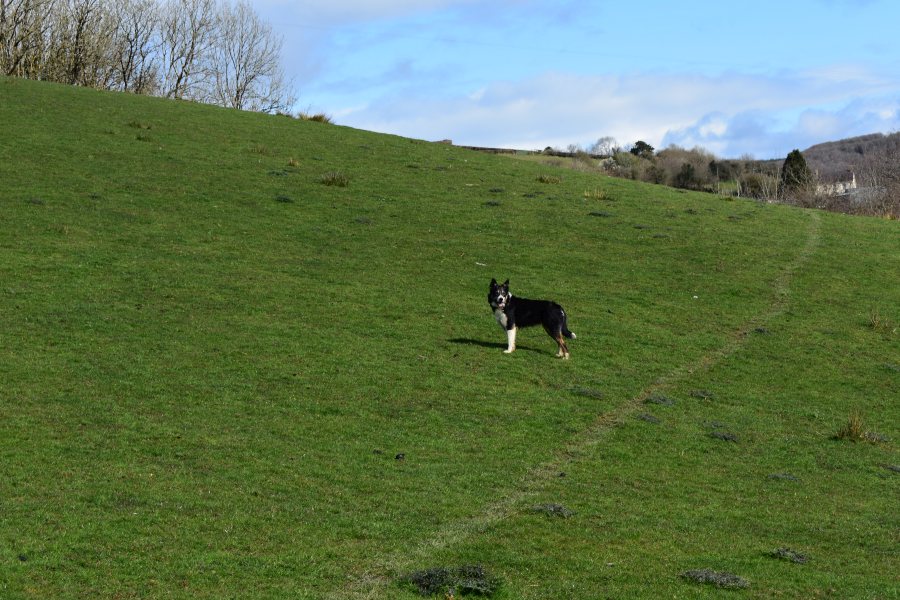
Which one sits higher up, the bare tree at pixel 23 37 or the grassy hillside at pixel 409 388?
the bare tree at pixel 23 37

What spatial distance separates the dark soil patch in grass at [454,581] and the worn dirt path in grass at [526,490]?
0.35m

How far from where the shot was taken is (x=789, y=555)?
14.3 metres

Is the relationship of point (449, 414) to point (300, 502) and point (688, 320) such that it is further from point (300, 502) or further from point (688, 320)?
point (688, 320)

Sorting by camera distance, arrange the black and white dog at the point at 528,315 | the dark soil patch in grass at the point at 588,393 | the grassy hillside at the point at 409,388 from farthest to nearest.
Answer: the black and white dog at the point at 528,315 < the dark soil patch in grass at the point at 588,393 < the grassy hillside at the point at 409,388

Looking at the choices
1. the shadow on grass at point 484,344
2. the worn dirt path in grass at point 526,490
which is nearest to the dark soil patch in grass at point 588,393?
the worn dirt path in grass at point 526,490

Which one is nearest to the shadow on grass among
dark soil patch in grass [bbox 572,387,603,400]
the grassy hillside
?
the grassy hillside

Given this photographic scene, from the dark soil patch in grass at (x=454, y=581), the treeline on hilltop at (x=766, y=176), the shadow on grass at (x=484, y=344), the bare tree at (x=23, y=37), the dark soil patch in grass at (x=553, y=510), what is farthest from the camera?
the treeline on hilltop at (x=766, y=176)

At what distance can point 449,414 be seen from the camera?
20.7 meters

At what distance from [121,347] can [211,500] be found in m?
9.25

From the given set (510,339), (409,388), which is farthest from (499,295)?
(409,388)

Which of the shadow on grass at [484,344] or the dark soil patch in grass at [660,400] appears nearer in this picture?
the dark soil patch in grass at [660,400]

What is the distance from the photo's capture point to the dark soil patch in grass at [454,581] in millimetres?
12250

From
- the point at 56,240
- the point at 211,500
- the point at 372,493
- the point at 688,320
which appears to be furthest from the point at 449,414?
the point at 56,240

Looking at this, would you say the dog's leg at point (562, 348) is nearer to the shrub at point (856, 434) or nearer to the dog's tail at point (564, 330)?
the dog's tail at point (564, 330)
